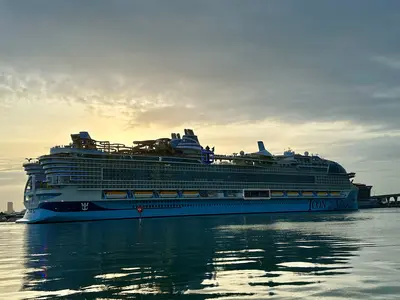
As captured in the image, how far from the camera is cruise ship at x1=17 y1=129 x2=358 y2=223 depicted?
95.2 meters

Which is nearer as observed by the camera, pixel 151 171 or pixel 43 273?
pixel 43 273

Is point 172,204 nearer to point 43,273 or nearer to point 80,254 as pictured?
point 80,254

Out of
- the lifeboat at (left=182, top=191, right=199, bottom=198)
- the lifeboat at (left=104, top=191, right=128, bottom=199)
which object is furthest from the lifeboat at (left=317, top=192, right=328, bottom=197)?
the lifeboat at (left=104, top=191, right=128, bottom=199)

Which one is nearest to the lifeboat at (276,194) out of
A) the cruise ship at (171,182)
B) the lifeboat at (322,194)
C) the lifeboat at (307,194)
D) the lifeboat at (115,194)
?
the cruise ship at (171,182)

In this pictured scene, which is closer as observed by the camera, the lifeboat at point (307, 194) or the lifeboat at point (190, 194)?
the lifeboat at point (190, 194)

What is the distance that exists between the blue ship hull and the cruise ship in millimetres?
189

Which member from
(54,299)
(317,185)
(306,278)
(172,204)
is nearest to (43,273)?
(54,299)

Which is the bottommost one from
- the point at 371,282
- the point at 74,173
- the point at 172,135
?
the point at 371,282

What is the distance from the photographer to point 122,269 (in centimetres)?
2405

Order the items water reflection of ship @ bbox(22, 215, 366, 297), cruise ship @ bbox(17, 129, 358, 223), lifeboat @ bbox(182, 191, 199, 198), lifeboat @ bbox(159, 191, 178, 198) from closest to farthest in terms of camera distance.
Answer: water reflection of ship @ bbox(22, 215, 366, 297)
cruise ship @ bbox(17, 129, 358, 223)
lifeboat @ bbox(159, 191, 178, 198)
lifeboat @ bbox(182, 191, 199, 198)

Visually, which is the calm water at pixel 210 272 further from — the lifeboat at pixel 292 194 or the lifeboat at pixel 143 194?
the lifeboat at pixel 292 194

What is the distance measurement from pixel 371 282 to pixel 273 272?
4.52 m

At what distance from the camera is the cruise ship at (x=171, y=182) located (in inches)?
3750

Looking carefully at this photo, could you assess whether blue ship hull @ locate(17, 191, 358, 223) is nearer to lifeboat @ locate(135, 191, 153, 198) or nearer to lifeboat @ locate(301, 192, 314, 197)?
lifeboat @ locate(135, 191, 153, 198)
